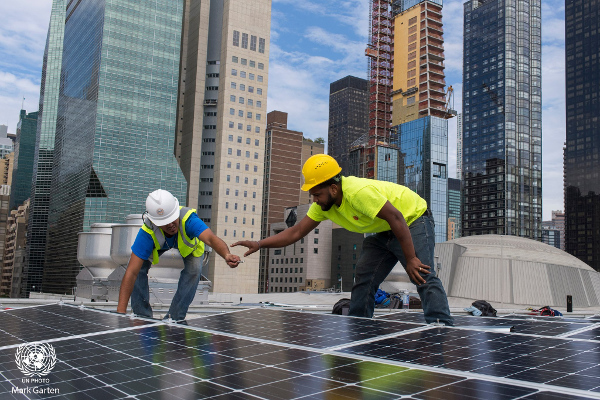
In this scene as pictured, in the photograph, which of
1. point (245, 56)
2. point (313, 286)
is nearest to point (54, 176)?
point (245, 56)

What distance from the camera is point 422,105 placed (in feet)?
555

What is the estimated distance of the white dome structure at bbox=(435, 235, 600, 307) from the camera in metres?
65.9

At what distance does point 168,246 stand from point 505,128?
175 m

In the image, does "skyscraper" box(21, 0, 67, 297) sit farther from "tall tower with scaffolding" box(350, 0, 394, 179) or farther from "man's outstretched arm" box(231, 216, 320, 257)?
"man's outstretched arm" box(231, 216, 320, 257)

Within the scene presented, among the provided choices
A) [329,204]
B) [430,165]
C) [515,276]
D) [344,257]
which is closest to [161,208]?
[329,204]

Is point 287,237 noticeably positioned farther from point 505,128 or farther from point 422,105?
point 505,128

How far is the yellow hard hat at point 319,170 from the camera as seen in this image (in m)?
6.72

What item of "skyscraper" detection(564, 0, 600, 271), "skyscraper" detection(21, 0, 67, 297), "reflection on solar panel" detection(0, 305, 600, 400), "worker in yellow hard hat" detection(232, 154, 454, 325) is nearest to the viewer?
"reflection on solar panel" detection(0, 305, 600, 400)

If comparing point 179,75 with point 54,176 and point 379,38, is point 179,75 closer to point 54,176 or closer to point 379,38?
point 54,176

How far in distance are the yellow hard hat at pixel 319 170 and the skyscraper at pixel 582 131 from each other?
Answer: 17978cm

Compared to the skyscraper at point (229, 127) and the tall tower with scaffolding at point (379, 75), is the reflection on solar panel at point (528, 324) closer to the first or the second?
the skyscraper at point (229, 127)

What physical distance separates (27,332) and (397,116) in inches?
6991

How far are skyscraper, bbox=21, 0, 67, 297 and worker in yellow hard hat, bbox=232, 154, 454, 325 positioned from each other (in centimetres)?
16150

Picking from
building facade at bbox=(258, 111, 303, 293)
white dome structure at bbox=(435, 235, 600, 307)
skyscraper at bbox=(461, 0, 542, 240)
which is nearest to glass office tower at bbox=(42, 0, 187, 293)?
building facade at bbox=(258, 111, 303, 293)
